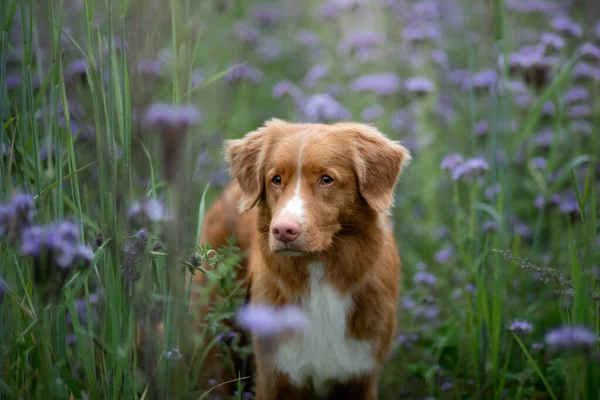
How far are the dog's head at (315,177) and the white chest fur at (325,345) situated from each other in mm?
312

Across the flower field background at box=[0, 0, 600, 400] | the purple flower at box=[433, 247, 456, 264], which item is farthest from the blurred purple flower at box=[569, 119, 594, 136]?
the purple flower at box=[433, 247, 456, 264]

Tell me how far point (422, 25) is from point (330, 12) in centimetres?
84

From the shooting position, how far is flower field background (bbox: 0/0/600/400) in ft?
6.88

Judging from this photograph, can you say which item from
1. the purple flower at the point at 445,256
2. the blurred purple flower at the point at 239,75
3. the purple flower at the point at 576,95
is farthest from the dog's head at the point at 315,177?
the purple flower at the point at 576,95

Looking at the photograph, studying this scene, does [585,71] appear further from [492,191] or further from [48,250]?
[48,250]

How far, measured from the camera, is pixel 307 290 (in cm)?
297

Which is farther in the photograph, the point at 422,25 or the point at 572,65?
the point at 422,25

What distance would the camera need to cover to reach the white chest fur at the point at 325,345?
2947 millimetres

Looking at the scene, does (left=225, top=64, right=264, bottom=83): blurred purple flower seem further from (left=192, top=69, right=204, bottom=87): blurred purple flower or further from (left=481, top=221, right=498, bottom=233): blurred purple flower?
(left=481, top=221, right=498, bottom=233): blurred purple flower

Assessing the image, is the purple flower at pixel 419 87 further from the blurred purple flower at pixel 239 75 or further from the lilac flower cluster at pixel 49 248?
the lilac flower cluster at pixel 49 248

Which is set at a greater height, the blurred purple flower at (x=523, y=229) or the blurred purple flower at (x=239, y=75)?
the blurred purple flower at (x=239, y=75)

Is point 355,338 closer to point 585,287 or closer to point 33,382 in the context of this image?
point 585,287

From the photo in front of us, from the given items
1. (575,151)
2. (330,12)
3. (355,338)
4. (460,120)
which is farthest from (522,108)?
(355,338)

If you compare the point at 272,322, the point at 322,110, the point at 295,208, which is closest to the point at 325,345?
the point at 295,208
